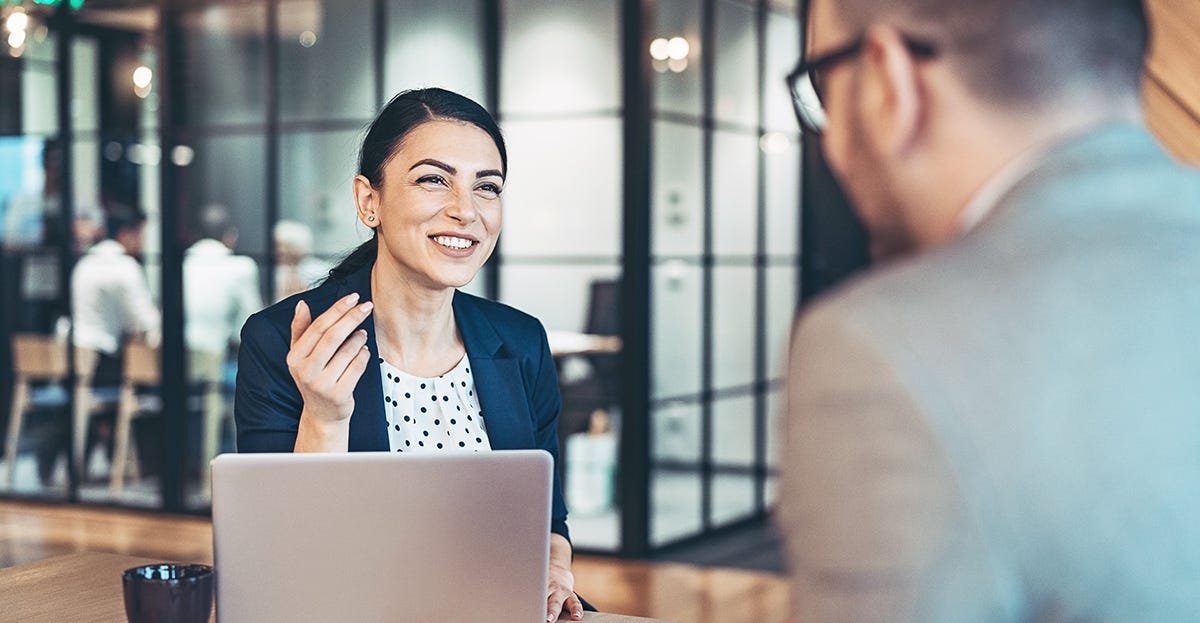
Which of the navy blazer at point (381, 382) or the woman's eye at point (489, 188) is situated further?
the woman's eye at point (489, 188)

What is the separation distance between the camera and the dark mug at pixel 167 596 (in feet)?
4.16

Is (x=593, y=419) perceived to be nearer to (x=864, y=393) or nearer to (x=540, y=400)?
(x=540, y=400)

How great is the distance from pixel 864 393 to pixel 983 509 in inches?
2.8

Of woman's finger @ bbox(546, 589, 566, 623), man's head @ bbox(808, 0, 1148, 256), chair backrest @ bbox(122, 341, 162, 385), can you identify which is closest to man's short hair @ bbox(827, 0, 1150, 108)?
man's head @ bbox(808, 0, 1148, 256)

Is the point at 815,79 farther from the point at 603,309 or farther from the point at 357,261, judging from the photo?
the point at 603,309

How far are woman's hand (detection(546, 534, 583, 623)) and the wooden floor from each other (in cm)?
205

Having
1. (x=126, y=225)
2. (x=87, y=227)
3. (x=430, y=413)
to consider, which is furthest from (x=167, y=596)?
(x=87, y=227)

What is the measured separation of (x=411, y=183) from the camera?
6.83 feet

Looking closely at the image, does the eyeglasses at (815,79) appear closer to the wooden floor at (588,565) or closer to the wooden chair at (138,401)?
the wooden floor at (588,565)

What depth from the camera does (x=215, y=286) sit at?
20.5 feet

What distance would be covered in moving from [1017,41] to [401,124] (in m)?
1.58

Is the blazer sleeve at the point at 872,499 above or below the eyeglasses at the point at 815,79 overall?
below

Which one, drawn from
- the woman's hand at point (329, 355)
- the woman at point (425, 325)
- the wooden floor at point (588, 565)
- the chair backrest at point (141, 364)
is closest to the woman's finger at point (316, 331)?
the woman's hand at point (329, 355)

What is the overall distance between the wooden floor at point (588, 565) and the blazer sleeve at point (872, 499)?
329cm
